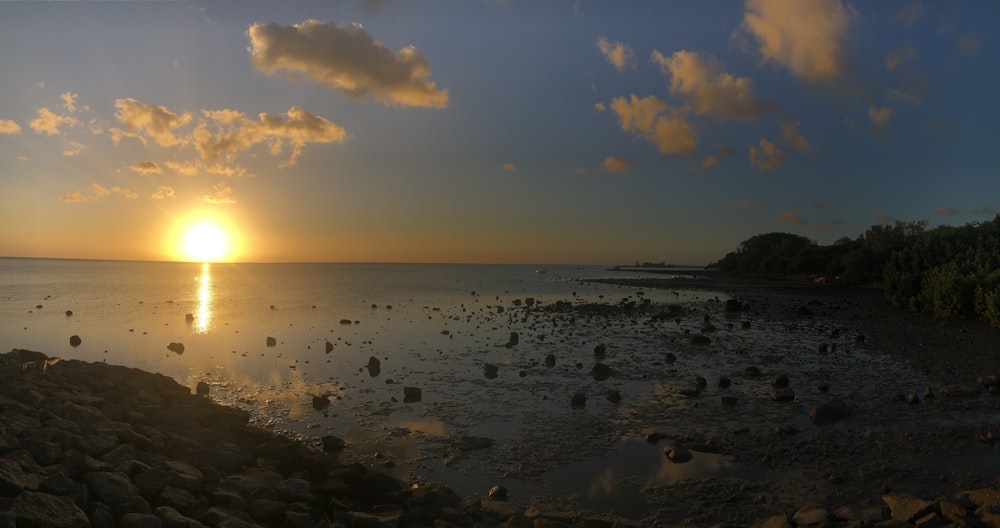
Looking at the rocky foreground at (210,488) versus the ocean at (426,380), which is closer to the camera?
the rocky foreground at (210,488)

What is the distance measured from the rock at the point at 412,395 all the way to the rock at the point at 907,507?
1263 cm

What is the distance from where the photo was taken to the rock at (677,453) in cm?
1226

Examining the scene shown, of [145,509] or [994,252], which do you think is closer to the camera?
[145,509]

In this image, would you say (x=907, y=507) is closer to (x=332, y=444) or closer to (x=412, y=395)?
(x=332, y=444)

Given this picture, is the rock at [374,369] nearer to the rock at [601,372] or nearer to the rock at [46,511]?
the rock at [601,372]

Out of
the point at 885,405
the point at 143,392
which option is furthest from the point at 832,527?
the point at 143,392

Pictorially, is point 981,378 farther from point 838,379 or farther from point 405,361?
point 405,361

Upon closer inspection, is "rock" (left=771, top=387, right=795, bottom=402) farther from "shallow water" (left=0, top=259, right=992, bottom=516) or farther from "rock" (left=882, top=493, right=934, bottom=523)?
"rock" (left=882, top=493, right=934, bottom=523)

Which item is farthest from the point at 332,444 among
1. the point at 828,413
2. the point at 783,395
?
the point at 783,395

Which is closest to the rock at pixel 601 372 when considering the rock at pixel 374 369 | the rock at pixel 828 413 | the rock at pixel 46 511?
the rock at pixel 828 413

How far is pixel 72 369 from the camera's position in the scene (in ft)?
52.9

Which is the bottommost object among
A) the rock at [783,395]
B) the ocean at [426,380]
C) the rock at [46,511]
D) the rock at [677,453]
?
the ocean at [426,380]

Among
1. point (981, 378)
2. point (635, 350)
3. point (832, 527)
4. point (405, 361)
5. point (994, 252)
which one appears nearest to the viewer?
point (832, 527)

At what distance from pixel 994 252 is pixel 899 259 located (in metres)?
10.6
